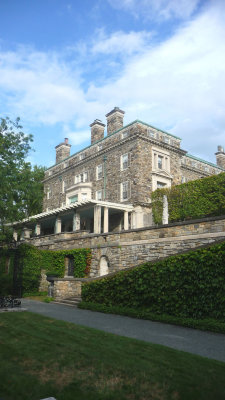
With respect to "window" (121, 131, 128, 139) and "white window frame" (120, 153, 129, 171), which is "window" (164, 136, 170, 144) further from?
"white window frame" (120, 153, 129, 171)

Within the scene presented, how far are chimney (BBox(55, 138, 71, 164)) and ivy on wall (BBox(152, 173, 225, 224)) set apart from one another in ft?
65.5

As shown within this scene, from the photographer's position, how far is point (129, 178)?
29.2 meters

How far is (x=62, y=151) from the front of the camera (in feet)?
140

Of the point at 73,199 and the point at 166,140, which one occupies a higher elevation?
the point at 166,140

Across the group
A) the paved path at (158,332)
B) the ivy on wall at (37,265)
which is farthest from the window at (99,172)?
the paved path at (158,332)

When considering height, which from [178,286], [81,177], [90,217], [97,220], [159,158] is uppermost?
[159,158]

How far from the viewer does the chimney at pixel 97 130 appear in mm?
36281

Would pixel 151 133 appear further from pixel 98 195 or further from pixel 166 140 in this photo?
pixel 98 195

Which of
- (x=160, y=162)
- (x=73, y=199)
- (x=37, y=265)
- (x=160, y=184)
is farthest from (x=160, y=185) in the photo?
(x=37, y=265)

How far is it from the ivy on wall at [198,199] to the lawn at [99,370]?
710 inches

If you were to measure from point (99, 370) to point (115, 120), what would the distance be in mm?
30324

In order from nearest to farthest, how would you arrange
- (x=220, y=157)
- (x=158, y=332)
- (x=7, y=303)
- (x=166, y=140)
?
1. (x=158, y=332)
2. (x=7, y=303)
3. (x=166, y=140)
4. (x=220, y=157)

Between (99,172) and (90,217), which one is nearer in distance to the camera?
(90,217)

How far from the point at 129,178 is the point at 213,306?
20.0m
